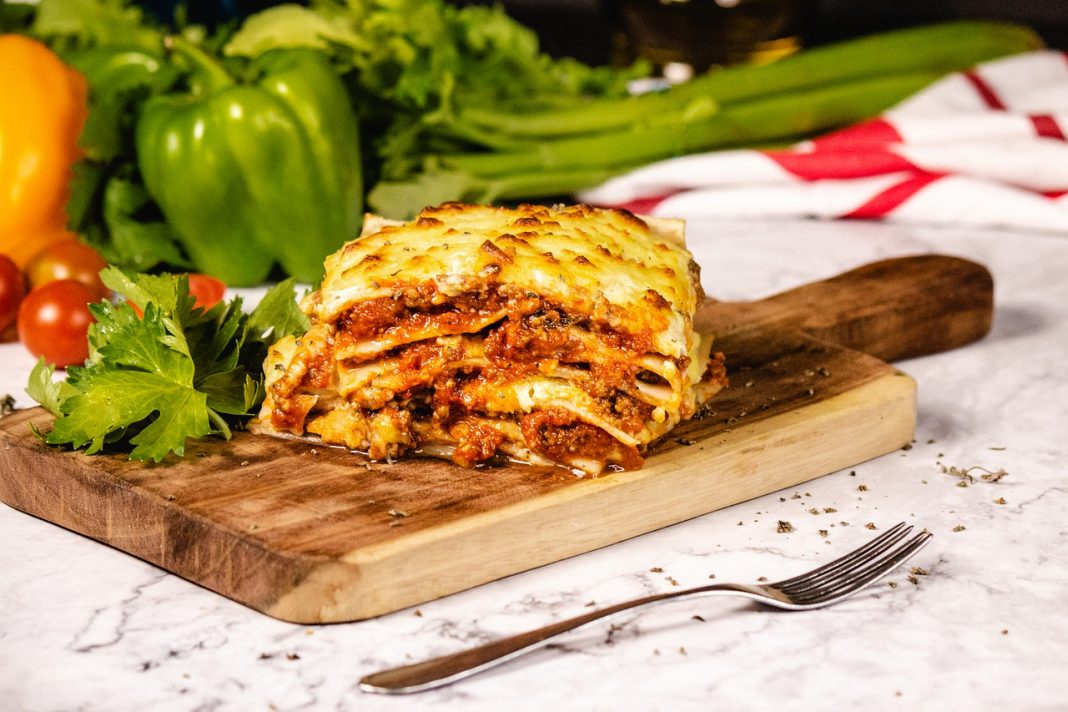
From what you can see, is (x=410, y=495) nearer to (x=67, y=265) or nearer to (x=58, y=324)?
(x=58, y=324)

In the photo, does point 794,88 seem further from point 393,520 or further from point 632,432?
point 393,520

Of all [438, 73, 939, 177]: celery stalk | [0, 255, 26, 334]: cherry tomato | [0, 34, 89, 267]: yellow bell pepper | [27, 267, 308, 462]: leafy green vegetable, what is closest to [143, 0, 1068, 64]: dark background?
[438, 73, 939, 177]: celery stalk

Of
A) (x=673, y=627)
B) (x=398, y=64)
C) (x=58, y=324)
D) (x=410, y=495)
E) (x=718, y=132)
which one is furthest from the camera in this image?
(x=718, y=132)

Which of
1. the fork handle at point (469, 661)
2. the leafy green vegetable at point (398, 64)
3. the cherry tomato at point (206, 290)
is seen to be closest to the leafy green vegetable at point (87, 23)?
the leafy green vegetable at point (398, 64)

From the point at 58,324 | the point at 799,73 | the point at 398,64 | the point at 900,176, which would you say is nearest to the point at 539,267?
the point at 58,324

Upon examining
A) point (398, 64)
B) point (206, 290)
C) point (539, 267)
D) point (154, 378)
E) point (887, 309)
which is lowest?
point (887, 309)

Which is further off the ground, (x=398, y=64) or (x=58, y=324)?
(x=398, y=64)
